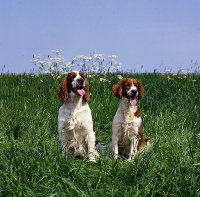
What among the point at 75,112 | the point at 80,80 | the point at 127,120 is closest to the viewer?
the point at 80,80

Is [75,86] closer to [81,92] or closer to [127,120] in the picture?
[81,92]

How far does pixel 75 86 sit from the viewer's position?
6672 mm

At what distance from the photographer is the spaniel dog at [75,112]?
6.67 meters

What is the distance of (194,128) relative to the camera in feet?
26.1

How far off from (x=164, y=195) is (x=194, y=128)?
3.94 meters

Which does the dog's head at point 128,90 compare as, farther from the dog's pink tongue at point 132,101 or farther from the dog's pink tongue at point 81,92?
the dog's pink tongue at point 81,92

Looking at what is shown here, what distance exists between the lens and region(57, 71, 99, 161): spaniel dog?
263 inches

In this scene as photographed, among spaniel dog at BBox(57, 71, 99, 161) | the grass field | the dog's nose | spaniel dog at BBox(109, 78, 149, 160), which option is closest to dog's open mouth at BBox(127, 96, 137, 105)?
spaniel dog at BBox(109, 78, 149, 160)

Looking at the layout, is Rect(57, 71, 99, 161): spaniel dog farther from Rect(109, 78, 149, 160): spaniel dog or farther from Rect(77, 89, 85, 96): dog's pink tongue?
Rect(109, 78, 149, 160): spaniel dog

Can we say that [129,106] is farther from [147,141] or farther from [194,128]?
[194,128]

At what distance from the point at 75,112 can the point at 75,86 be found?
37 cm

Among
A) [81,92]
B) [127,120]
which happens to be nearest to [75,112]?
[81,92]

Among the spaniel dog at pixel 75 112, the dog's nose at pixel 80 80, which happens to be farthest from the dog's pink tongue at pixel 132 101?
the dog's nose at pixel 80 80

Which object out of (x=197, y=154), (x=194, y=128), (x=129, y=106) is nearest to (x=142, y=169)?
(x=197, y=154)
